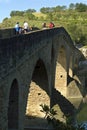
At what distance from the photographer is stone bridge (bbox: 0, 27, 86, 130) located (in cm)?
1354

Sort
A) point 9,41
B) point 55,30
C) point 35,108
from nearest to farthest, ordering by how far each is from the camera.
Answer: point 9,41 → point 35,108 → point 55,30

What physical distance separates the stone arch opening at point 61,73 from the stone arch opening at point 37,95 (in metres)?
9.53

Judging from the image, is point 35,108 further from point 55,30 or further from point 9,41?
point 9,41

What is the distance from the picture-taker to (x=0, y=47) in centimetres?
1271

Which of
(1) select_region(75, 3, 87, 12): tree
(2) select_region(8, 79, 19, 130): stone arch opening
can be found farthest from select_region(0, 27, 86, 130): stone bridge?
(1) select_region(75, 3, 87, 12): tree

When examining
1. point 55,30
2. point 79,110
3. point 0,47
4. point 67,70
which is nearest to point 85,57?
point 67,70

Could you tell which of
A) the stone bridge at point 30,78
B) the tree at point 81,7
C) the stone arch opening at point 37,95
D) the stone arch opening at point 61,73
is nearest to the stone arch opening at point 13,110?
the stone bridge at point 30,78

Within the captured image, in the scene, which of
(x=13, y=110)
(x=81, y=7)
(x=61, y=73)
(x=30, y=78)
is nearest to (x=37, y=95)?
(x=30, y=78)

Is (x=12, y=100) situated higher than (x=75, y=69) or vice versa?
(x=12, y=100)

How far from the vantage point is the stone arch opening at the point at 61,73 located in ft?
114

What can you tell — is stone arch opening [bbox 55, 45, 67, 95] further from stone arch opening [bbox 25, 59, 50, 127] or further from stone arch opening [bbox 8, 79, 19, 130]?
stone arch opening [bbox 8, 79, 19, 130]

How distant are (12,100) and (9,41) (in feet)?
9.52

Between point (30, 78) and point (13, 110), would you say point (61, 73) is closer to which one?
point (30, 78)

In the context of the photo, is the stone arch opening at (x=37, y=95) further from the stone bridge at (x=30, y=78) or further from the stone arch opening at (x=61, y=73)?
the stone arch opening at (x=61, y=73)
